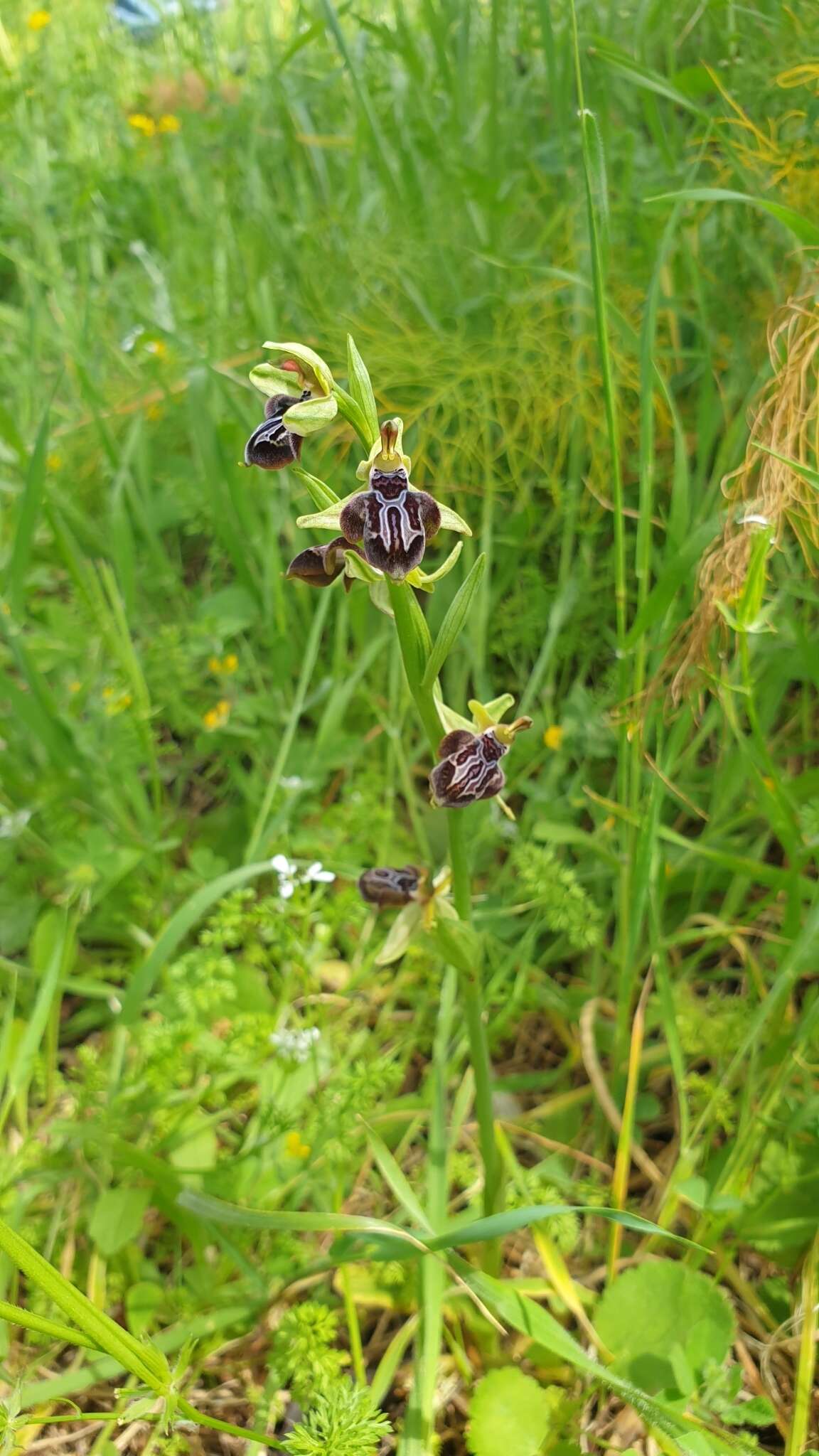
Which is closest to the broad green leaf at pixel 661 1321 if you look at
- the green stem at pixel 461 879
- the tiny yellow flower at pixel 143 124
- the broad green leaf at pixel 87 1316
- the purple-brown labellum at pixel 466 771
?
the green stem at pixel 461 879

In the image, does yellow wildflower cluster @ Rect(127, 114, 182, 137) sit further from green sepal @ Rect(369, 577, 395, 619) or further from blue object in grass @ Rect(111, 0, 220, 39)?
green sepal @ Rect(369, 577, 395, 619)

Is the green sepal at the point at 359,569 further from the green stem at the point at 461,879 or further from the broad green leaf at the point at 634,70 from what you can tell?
the broad green leaf at the point at 634,70

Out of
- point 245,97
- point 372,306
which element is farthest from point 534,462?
point 245,97

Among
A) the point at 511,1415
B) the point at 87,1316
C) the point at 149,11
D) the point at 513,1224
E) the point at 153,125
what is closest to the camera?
the point at 87,1316

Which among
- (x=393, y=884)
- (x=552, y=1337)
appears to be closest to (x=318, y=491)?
(x=393, y=884)

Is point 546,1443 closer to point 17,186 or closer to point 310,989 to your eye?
point 310,989

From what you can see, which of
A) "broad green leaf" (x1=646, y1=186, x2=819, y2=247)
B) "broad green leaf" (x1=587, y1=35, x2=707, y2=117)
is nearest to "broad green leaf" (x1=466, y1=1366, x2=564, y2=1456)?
"broad green leaf" (x1=646, y1=186, x2=819, y2=247)

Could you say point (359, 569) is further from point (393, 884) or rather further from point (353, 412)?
point (393, 884)
